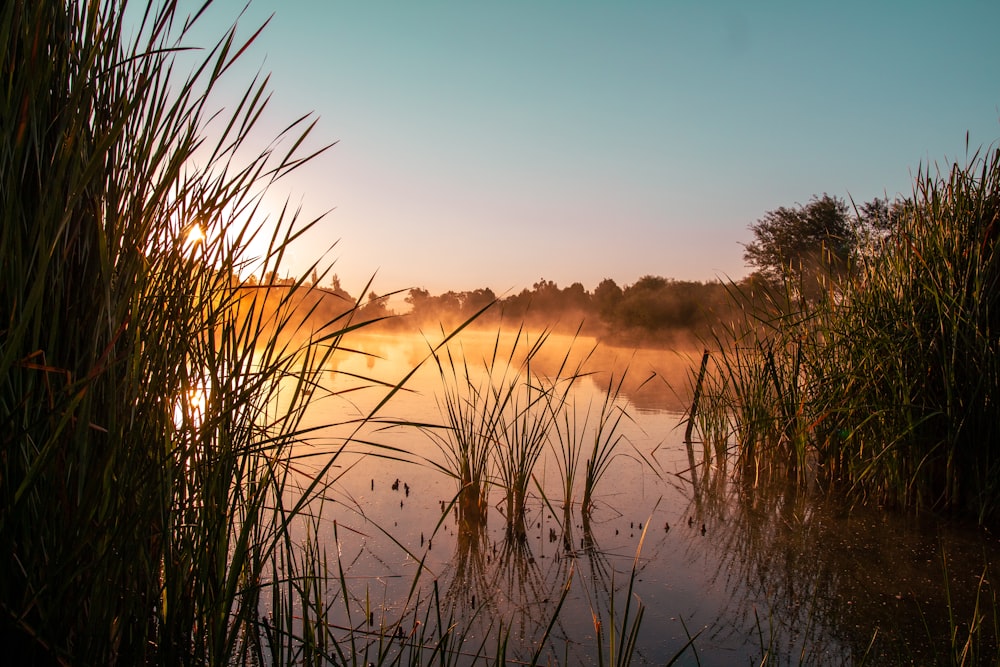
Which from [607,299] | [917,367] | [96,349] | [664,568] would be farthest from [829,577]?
[607,299]

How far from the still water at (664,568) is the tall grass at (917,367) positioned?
0.20m

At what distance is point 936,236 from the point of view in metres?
2.95

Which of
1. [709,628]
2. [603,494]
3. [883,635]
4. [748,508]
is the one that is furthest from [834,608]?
[603,494]

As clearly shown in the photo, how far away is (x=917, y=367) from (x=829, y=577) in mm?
1108

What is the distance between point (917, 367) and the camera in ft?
9.54

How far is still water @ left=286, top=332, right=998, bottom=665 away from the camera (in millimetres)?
1824

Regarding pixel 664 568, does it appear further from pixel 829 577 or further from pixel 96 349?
pixel 96 349

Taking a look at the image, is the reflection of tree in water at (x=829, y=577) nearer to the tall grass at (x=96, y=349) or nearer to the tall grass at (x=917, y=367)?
the tall grass at (x=917, y=367)

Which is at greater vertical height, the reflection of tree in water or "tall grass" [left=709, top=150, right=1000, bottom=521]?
"tall grass" [left=709, top=150, right=1000, bottom=521]

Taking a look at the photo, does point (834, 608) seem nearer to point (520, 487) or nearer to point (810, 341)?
point (520, 487)

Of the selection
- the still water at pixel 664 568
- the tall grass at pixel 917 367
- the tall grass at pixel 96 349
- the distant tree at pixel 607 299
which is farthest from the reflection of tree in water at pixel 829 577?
the distant tree at pixel 607 299

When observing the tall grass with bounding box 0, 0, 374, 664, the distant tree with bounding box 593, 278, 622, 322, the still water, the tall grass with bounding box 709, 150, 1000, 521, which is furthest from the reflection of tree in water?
the distant tree with bounding box 593, 278, 622, 322

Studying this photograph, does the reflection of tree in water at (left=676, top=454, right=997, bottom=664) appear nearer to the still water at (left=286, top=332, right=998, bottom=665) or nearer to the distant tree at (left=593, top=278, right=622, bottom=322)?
the still water at (left=286, top=332, right=998, bottom=665)

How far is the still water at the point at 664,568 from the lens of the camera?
182cm
